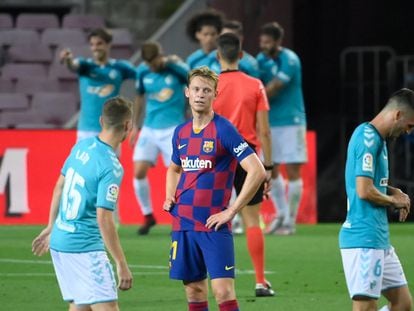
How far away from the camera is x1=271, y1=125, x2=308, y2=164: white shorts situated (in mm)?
15805

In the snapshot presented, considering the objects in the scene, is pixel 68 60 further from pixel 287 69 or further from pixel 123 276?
pixel 123 276

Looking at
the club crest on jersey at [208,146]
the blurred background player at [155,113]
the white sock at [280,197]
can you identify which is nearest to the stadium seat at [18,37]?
the blurred background player at [155,113]

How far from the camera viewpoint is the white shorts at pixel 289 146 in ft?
51.9

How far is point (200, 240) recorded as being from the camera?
8.08 m

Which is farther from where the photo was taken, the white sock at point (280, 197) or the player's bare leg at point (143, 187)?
the white sock at point (280, 197)

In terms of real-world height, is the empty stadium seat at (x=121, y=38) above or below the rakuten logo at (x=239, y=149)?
above

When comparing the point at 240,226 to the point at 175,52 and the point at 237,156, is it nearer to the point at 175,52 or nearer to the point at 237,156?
the point at 175,52

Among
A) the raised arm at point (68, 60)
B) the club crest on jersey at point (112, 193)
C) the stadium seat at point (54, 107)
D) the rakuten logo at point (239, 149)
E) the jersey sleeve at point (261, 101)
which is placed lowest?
the club crest on jersey at point (112, 193)

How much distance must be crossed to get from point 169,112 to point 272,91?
120 cm

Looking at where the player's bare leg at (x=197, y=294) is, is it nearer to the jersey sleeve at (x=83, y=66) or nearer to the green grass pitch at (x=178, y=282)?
the green grass pitch at (x=178, y=282)

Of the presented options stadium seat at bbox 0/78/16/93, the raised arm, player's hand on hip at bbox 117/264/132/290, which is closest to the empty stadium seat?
stadium seat at bbox 0/78/16/93

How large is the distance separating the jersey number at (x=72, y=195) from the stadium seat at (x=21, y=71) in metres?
13.7

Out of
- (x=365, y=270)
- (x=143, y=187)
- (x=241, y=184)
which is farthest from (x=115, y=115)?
(x=143, y=187)

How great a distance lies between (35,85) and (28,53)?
666 millimetres
